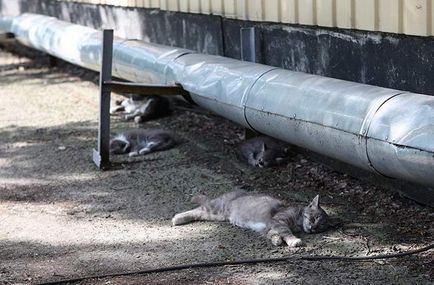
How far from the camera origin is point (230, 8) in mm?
10445

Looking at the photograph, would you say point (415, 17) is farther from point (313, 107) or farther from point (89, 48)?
point (89, 48)

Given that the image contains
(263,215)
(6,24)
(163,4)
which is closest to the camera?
(263,215)

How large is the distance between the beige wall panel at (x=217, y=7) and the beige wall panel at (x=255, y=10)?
28.2 inches

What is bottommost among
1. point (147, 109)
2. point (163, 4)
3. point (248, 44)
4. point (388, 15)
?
point (147, 109)

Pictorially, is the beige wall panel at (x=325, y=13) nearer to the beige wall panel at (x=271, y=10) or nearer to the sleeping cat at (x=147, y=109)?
the beige wall panel at (x=271, y=10)

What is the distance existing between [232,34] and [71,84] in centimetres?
498

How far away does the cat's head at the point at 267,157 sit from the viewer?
8.92 metres

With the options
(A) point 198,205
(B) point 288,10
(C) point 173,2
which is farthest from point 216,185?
(C) point 173,2

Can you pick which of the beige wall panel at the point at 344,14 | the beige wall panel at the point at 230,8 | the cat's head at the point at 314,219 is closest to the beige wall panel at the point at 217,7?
the beige wall panel at the point at 230,8

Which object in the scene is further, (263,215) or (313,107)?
(313,107)

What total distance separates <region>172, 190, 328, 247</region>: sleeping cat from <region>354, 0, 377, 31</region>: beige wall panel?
5.83 feet

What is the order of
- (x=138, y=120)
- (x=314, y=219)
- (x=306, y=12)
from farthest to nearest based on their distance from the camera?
(x=138, y=120) < (x=306, y=12) < (x=314, y=219)

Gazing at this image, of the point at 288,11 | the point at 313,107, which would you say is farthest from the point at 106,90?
the point at 313,107

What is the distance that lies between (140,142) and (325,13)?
105 inches
